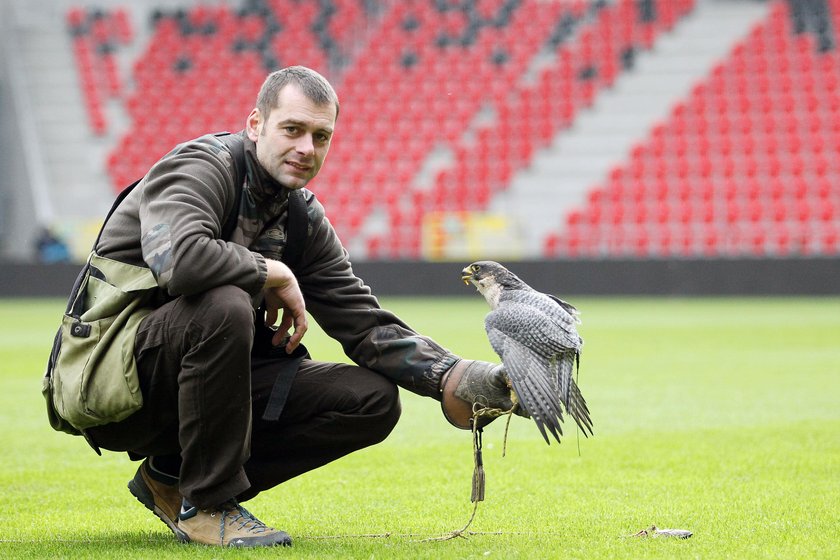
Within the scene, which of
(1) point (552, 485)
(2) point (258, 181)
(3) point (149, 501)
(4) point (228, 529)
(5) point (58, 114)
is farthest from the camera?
(5) point (58, 114)

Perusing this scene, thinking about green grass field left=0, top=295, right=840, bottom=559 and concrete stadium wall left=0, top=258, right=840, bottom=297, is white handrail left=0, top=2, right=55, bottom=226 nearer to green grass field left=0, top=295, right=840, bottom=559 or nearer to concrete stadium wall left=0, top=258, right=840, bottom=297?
concrete stadium wall left=0, top=258, right=840, bottom=297

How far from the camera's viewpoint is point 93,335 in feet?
11.0

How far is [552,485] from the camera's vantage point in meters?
4.65

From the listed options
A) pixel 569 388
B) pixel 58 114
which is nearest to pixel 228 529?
pixel 569 388

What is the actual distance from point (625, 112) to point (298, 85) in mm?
20328

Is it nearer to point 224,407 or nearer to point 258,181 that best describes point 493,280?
point 258,181

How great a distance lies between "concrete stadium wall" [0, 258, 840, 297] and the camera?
18828 mm

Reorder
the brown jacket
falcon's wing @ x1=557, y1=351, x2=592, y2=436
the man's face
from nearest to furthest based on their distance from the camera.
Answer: the brown jacket, falcon's wing @ x1=557, y1=351, x2=592, y2=436, the man's face

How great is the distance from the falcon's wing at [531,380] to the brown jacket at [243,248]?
362 mm

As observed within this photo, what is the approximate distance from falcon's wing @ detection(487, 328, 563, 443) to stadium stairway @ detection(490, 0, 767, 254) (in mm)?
19086

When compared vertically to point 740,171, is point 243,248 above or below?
above

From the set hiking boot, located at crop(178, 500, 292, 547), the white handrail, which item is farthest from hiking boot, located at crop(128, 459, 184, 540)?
the white handrail

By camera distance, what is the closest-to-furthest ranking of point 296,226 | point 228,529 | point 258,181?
point 228,529 < point 258,181 < point 296,226

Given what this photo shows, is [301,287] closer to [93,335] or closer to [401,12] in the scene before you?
[93,335]
